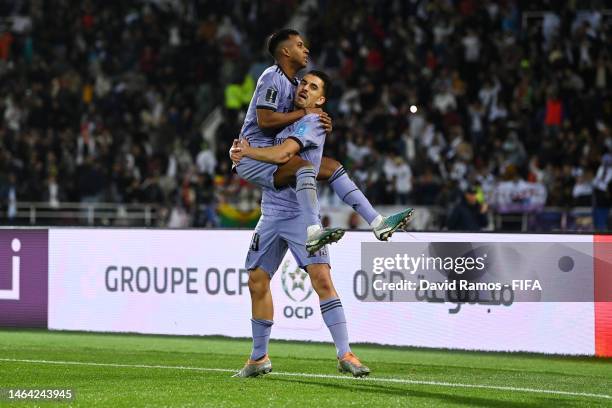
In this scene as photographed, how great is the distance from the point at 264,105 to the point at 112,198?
654 inches

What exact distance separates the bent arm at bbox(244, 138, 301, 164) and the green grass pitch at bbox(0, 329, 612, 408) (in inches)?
68.0

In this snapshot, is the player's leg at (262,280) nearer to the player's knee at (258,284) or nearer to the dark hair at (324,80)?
the player's knee at (258,284)

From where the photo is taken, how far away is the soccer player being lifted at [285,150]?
975 cm

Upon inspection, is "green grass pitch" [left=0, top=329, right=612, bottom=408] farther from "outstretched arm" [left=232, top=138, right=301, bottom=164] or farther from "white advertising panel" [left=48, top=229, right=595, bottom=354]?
"outstretched arm" [left=232, top=138, right=301, bottom=164]

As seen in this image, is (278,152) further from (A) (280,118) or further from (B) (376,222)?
(B) (376,222)

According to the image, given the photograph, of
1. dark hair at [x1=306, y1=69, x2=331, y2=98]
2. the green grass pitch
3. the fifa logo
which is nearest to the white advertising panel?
the green grass pitch

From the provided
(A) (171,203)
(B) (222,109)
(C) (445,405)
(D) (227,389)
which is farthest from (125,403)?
(B) (222,109)

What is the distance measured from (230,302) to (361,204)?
541cm

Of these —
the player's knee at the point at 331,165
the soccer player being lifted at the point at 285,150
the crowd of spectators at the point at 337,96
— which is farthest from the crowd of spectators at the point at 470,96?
the soccer player being lifted at the point at 285,150

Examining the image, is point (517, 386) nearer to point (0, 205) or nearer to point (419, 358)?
point (419, 358)

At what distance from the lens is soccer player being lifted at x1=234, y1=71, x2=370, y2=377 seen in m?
9.86

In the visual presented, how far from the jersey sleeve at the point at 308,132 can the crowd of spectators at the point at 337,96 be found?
1129 cm

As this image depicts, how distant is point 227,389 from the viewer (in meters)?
9.48

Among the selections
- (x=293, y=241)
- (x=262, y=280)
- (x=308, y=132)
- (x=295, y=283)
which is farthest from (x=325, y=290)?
(x=295, y=283)
